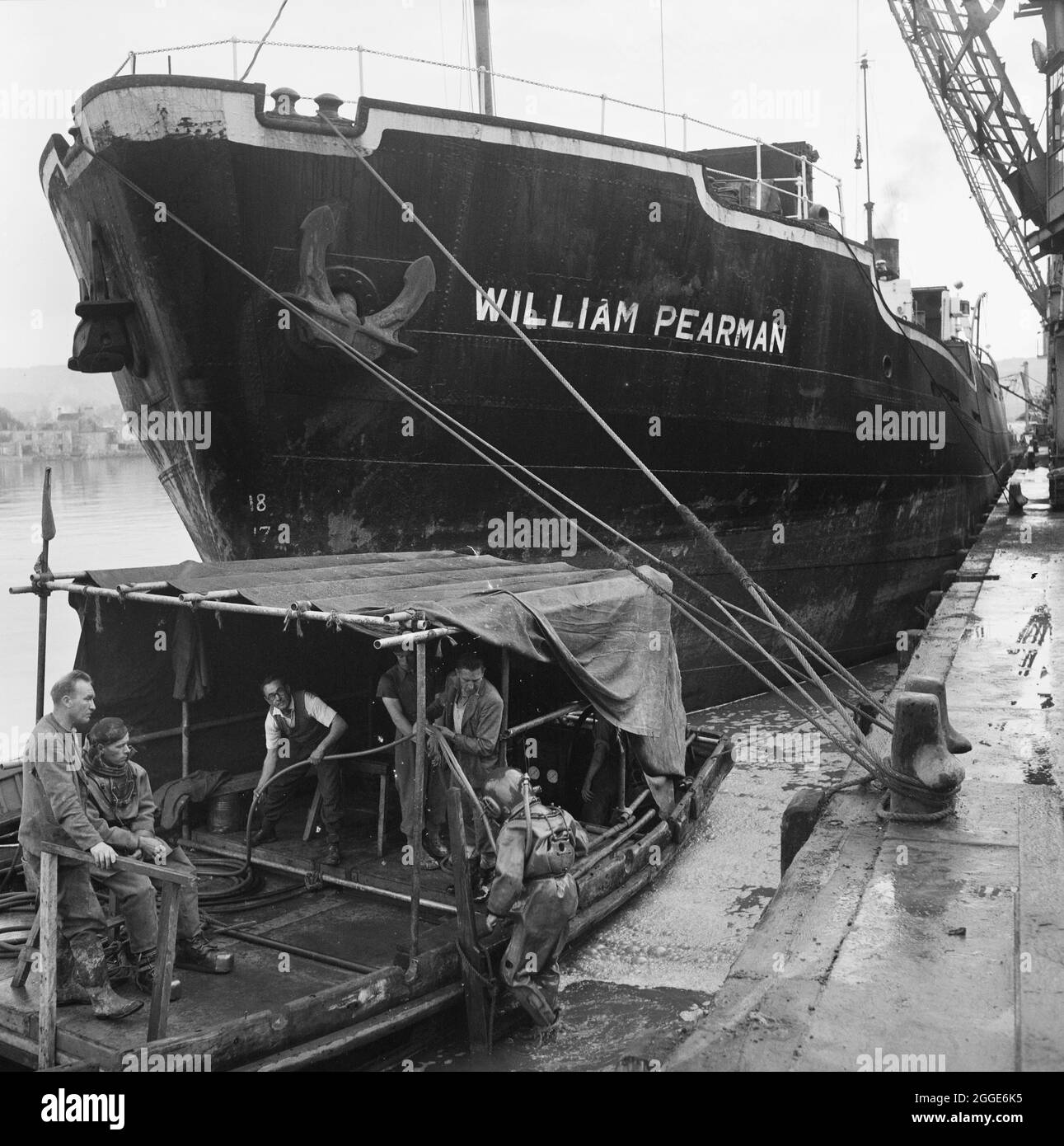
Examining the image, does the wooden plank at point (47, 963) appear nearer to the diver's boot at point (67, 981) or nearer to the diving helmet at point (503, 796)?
the diver's boot at point (67, 981)

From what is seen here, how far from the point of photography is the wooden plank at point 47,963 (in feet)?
16.6

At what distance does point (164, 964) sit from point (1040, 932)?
4.08 metres

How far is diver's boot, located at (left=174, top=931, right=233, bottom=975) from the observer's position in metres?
6.20

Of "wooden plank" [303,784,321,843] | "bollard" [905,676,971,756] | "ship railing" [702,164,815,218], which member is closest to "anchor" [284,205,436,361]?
"ship railing" [702,164,815,218]

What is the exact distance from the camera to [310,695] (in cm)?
802

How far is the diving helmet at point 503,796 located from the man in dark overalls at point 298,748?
1652mm

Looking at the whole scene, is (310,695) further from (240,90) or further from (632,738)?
(240,90)

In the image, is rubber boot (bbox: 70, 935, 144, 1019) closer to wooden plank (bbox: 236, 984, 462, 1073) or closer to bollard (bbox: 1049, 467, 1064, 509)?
wooden plank (bbox: 236, 984, 462, 1073)

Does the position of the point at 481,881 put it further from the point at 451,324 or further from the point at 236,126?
the point at 236,126

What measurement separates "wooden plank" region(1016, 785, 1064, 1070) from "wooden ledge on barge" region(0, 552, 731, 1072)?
2931 millimetres

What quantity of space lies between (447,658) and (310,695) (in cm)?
123

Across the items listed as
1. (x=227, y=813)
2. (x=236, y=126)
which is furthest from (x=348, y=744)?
(x=236, y=126)

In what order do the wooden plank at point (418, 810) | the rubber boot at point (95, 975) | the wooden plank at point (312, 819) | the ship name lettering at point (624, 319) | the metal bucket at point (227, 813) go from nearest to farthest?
the rubber boot at point (95, 975)
the wooden plank at point (418, 810)
the wooden plank at point (312, 819)
the metal bucket at point (227, 813)
the ship name lettering at point (624, 319)

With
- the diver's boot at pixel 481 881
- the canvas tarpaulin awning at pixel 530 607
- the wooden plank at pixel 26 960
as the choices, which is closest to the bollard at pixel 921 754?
the canvas tarpaulin awning at pixel 530 607
